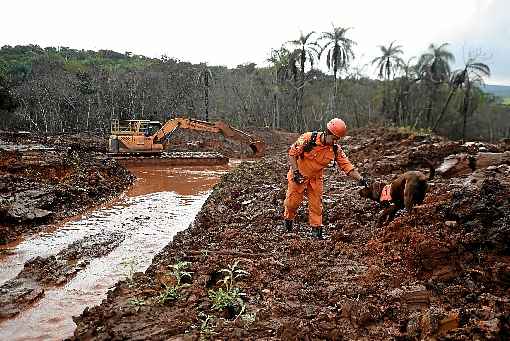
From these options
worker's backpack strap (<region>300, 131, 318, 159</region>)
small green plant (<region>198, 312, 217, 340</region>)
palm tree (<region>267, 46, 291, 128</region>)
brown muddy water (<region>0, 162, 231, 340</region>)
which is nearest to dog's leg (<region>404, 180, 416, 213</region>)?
worker's backpack strap (<region>300, 131, 318, 159</region>)

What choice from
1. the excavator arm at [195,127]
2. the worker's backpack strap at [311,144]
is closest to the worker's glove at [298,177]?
the worker's backpack strap at [311,144]

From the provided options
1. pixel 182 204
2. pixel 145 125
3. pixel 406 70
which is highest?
pixel 406 70

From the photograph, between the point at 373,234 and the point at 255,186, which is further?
the point at 255,186

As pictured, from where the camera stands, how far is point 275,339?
3154 mm

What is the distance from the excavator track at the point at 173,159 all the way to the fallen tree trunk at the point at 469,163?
12.8 m

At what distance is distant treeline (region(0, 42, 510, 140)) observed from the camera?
3123 centimetres

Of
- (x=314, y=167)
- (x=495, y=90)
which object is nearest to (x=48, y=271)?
(x=314, y=167)

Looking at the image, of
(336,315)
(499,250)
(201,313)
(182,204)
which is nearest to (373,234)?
(499,250)

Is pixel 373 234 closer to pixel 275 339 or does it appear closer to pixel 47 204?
pixel 275 339

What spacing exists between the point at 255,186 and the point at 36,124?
25.9 meters

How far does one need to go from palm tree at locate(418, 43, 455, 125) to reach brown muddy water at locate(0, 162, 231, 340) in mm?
20092

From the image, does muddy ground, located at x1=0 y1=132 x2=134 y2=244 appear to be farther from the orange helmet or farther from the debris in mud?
the orange helmet

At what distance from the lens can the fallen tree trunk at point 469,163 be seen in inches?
325

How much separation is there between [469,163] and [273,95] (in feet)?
101
